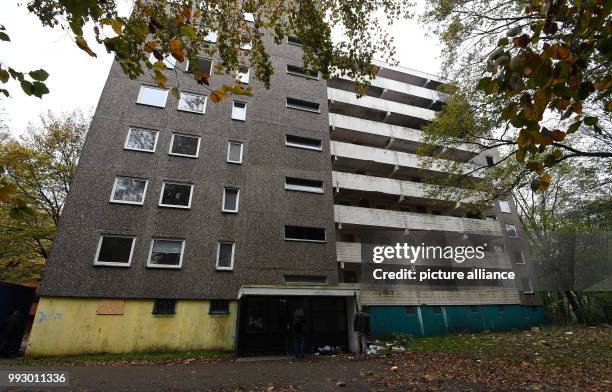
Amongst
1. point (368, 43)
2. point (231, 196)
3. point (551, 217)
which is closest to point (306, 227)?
point (231, 196)

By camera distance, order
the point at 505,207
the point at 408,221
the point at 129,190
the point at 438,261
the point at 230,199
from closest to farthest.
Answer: the point at 438,261
the point at 129,190
the point at 230,199
the point at 408,221
the point at 505,207

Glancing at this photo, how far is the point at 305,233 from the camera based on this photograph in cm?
1716

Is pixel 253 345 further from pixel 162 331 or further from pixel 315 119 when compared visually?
pixel 315 119

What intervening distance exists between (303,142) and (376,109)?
8962mm

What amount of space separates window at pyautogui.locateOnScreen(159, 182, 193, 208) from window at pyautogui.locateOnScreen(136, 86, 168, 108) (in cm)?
495

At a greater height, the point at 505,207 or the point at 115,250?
the point at 505,207

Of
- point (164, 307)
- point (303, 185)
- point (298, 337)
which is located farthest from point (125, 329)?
point (303, 185)

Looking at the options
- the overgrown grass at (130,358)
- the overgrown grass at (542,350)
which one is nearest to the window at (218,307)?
the overgrown grass at (130,358)

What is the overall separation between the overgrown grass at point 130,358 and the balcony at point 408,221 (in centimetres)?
1006

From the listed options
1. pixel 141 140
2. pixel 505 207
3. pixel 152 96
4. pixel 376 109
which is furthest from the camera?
pixel 505 207

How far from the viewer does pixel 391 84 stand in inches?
1084

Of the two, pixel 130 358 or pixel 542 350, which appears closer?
pixel 542 350

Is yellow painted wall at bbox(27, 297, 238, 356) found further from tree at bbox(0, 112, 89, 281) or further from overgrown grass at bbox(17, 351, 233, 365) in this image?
tree at bbox(0, 112, 89, 281)

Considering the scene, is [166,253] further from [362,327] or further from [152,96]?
[362,327]
